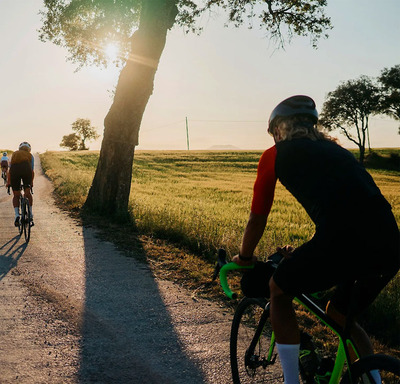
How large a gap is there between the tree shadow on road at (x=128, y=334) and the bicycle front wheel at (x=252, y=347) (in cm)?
59

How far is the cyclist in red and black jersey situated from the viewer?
7.09 feet

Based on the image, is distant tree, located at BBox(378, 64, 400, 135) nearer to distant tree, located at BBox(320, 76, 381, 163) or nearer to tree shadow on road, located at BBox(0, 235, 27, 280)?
distant tree, located at BBox(320, 76, 381, 163)

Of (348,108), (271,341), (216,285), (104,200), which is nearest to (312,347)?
(271,341)

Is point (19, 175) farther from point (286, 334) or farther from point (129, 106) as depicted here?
point (286, 334)

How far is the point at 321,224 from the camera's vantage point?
7.34 feet

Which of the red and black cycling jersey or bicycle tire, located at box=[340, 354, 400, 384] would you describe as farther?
the red and black cycling jersey

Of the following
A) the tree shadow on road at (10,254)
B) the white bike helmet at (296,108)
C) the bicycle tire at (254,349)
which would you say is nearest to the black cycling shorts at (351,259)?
the white bike helmet at (296,108)

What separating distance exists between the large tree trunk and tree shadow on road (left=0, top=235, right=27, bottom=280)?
3.27m

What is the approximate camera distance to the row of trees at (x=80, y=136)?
130 metres

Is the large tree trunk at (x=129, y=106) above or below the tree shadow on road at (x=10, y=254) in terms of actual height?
above

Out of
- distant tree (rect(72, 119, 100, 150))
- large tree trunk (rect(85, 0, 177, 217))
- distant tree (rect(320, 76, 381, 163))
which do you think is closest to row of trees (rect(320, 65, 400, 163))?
distant tree (rect(320, 76, 381, 163))

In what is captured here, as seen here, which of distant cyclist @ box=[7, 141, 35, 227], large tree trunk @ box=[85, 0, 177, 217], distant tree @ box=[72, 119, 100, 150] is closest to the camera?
distant cyclist @ box=[7, 141, 35, 227]

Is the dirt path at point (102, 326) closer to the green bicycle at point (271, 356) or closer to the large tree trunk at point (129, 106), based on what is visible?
the green bicycle at point (271, 356)

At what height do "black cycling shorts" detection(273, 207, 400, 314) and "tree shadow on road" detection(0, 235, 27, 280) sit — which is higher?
"black cycling shorts" detection(273, 207, 400, 314)
